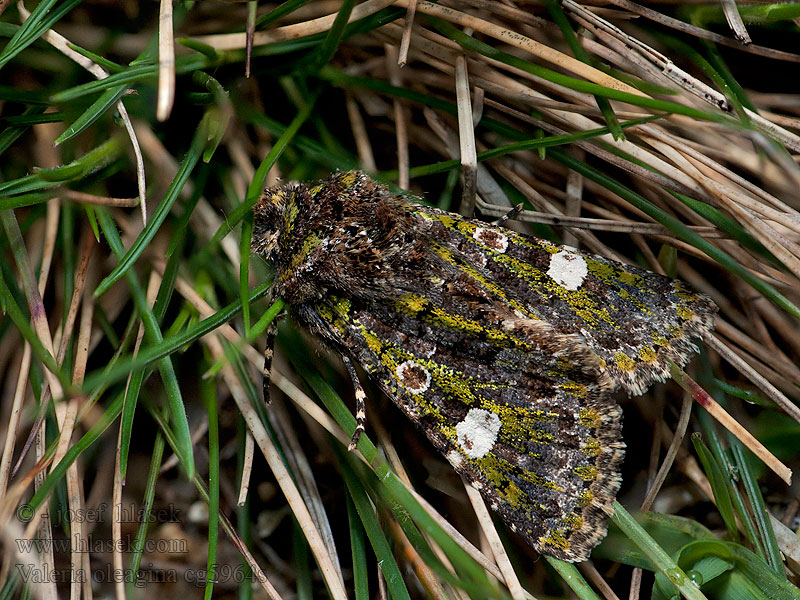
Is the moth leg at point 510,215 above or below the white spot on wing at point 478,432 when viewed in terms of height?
above

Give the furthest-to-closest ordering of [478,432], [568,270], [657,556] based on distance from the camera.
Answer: [568,270] → [478,432] → [657,556]

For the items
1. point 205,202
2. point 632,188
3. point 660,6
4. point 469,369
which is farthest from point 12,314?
point 660,6

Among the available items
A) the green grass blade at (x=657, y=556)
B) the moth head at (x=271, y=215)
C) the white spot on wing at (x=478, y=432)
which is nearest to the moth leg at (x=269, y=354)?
the moth head at (x=271, y=215)

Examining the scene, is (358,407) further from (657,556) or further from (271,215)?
(657,556)

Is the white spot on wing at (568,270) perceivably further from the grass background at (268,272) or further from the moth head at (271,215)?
the moth head at (271,215)

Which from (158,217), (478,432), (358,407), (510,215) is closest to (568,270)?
(510,215)

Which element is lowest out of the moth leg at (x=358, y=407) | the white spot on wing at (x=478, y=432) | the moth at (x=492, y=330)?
the moth leg at (x=358, y=407)

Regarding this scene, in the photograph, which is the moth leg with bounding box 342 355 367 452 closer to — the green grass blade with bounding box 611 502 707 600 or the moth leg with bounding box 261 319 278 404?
the moth leg with bounding box 261 319 278 404
